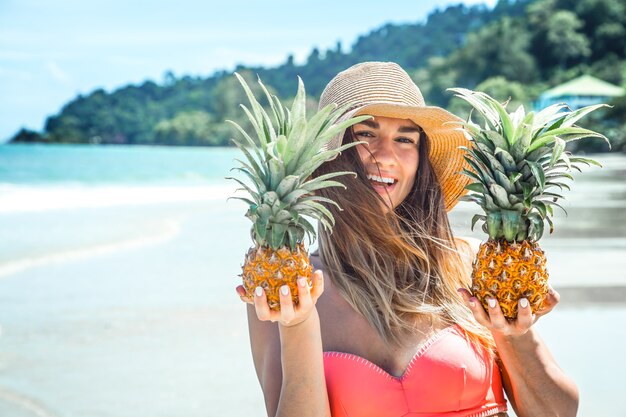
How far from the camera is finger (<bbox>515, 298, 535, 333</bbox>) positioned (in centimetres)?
256

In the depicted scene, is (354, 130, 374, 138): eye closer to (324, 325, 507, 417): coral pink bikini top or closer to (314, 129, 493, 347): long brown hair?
(314, 129, 493, 347): long brown hair

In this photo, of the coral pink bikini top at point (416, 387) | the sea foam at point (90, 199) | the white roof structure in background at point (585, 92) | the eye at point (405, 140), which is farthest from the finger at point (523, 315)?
the white roof structure in background at point (585, 92)

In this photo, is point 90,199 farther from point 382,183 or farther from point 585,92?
point 585,92

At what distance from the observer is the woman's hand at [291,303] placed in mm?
2425

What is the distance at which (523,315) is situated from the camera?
257cm

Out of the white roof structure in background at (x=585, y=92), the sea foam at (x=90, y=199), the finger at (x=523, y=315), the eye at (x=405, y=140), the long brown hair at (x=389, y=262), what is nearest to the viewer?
the finger at (x=523, y=315)

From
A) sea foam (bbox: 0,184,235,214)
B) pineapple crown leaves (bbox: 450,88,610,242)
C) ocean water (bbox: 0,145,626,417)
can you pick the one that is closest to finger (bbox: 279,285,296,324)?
pineapple crown leaves (bbox: 450,88,610,242)

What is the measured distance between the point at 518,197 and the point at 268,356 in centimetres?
108

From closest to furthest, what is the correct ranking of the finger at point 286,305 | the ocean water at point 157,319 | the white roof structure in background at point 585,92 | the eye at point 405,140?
the finger at point 286,305 → the eye at point 405,140 → the ocean water at point 157,319 → the white roof structure in background at point 585,92

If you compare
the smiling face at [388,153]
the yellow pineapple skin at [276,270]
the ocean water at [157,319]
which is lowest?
the ocean water at [157,319]

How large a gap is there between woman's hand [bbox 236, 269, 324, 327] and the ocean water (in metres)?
1.53

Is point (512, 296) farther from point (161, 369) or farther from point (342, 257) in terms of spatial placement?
point (161, 369)

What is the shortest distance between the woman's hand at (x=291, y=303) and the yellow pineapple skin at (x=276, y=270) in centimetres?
2

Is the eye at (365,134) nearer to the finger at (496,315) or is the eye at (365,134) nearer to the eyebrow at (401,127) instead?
the eyebrow at (401,127)
